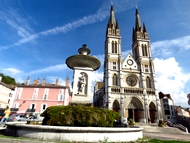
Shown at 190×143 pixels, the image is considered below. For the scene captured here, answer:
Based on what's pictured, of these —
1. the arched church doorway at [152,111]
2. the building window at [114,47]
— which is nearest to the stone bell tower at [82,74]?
the arched church doorway at [152,111]

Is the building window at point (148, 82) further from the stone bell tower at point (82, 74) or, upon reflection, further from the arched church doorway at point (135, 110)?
the stone bell tower at point (82, 74)

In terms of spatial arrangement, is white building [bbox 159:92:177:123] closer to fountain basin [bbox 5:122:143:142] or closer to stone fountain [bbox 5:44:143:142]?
stone fountain [bbox 5:44:143:142]

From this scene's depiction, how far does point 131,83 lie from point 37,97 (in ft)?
83.0

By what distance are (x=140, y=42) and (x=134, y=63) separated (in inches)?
327

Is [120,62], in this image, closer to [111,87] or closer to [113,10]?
[111,87]

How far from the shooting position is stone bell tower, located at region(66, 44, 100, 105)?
848 centimetres

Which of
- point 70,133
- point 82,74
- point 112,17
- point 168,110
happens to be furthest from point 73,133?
point 112,17

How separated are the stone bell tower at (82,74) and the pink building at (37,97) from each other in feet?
60.5

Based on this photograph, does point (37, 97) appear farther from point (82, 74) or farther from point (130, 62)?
point (130, 62)

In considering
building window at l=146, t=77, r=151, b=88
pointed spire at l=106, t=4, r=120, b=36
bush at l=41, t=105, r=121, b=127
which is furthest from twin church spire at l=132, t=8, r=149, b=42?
bush at l=41, t=105, r=121, b=127

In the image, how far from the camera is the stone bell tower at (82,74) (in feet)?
27.8

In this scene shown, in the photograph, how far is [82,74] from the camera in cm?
914

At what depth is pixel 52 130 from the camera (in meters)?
4.12

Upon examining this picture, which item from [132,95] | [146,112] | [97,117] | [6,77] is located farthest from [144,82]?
[6,77]
